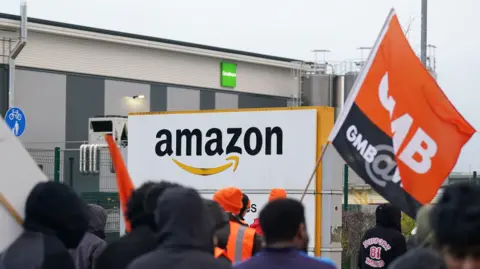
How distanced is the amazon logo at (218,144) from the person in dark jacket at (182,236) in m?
9.43

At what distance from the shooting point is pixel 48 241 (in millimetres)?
5305

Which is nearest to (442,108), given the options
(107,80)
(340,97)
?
(107,80)

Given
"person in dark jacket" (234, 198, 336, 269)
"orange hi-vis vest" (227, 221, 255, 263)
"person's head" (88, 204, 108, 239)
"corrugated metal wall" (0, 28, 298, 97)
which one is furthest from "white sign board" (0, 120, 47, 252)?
"corrugated metal wall" (0, 28, 298, 97)

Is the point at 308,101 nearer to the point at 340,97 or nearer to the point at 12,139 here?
the point at 340,97

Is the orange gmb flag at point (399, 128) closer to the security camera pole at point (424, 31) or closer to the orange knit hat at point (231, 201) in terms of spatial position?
the orange knit hat at point (231, 201)

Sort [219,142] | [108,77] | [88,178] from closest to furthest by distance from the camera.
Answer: [219,142] → [88,178] → [108,77]

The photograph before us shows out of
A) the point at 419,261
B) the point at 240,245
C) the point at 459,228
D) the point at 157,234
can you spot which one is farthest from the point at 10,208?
the point at 459,228

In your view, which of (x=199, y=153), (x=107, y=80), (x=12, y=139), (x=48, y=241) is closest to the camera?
(x=48, y=241)

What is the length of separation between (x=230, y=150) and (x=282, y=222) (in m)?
9.81

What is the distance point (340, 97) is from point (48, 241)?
4000 centimetres

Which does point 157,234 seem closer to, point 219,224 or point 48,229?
point 48,229

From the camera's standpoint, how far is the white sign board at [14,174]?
5773 mm

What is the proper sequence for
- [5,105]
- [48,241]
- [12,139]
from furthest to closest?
[5,105] < [12,139] < [48,241]

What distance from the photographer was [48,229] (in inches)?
212
